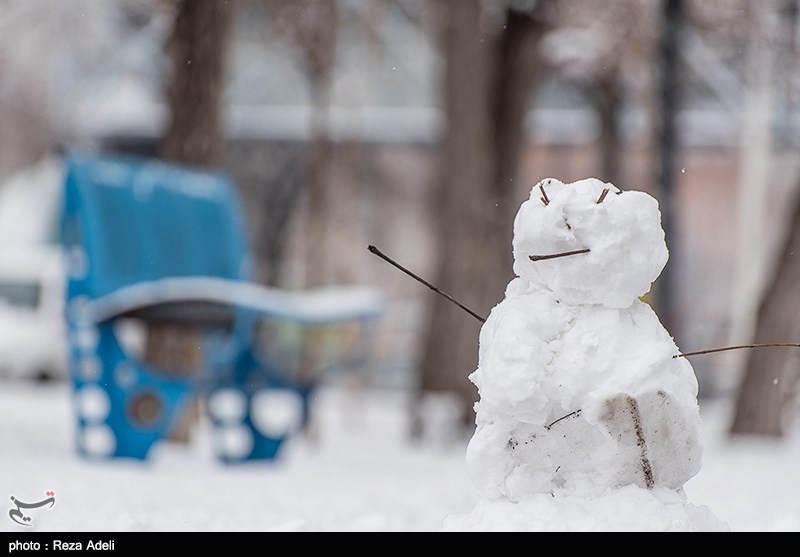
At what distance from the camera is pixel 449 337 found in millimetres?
11164

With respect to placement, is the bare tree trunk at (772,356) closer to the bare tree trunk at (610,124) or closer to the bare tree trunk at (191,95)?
the bare tree trunk at (191,95)

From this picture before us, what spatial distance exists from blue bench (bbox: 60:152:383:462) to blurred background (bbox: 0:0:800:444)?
102cm

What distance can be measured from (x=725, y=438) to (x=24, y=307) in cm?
846

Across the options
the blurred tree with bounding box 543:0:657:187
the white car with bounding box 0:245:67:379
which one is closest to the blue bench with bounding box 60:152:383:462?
the white car with bounding box 0:245:67:379

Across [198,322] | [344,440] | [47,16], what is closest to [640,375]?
[198,322]

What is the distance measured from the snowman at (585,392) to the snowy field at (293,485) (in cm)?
121

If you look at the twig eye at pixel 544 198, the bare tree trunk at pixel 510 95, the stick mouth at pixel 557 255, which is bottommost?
the stick mouth at pixel 557 255

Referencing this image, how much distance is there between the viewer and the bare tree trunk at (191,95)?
346 inches

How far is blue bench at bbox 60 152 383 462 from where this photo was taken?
6.88 metres

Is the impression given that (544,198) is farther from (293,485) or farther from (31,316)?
(31,316)

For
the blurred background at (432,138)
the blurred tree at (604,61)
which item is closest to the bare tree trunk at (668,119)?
the blurred background at (432,138)

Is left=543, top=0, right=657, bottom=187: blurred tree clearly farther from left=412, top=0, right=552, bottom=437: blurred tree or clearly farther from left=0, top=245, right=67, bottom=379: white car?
left=0, top=245, right=67, bottom=379: white car

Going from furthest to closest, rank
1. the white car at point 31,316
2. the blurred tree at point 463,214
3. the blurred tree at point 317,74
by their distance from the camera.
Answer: the white car at point 31,316 → the blurred tree at point 317,74 → the blurred tree at point 463,214

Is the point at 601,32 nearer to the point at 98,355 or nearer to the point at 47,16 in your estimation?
the point at 47,16
